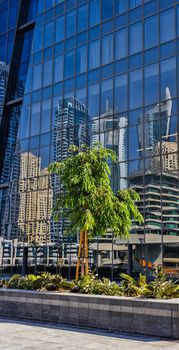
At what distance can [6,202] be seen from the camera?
119ft

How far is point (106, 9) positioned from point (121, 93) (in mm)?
6988

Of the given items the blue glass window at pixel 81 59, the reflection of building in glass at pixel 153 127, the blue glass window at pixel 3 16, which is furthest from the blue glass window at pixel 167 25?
the blue glass window at pixel 3 16

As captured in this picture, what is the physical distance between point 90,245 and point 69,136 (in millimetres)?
8398

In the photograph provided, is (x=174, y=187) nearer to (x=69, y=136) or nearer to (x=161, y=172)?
(x=161, y=172)

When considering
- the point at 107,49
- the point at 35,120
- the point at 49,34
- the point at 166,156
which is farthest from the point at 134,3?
the point at 35,120

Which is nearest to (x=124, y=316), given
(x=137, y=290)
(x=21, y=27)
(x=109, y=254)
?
(x=137, y=290)

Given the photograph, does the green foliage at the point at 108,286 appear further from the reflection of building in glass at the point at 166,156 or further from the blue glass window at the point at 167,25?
the blue glass window at the point at 167,25

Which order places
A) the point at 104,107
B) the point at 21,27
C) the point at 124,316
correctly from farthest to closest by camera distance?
1. the point at 21,27
2. the point at 104,107
3. the point at 124,316

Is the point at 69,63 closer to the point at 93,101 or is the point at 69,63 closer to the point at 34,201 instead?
the point at 93,101

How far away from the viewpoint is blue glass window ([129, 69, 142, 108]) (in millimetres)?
27719

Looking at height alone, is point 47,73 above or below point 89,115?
above

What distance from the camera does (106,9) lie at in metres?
31.3

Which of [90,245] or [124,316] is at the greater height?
[90,245]

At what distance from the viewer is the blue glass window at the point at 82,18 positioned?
32844mm
